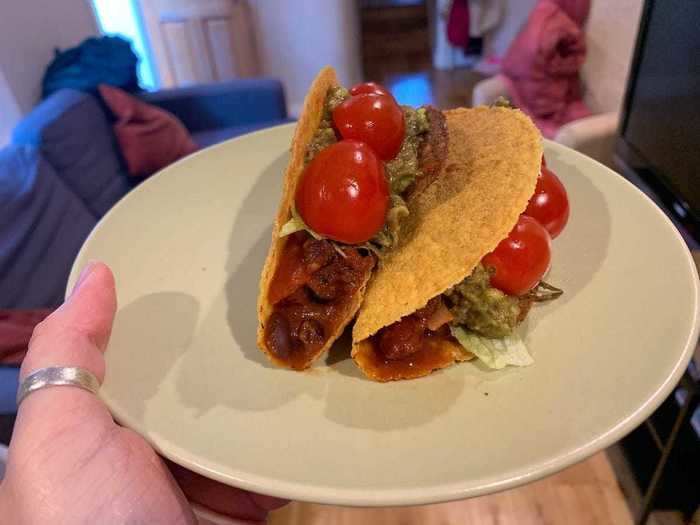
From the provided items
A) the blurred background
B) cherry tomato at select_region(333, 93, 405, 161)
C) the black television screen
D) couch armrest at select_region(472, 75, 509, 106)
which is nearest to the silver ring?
cherry tomato at select_region(333, 93, 405, 161)

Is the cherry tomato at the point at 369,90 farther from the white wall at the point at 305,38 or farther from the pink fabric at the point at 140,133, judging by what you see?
the white wall at the point at 305,38

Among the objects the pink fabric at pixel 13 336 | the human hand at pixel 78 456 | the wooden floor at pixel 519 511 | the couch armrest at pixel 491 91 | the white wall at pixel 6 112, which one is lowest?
the wooden floor at pixel 519 511

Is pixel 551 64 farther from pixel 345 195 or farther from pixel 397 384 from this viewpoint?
pixel 397 384

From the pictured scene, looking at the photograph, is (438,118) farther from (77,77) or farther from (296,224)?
(77,77)

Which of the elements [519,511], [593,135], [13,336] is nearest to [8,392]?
[13,336]

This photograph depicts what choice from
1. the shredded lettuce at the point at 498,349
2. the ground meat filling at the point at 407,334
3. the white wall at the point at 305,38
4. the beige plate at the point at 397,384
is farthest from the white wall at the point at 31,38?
the shredded lettuce at the point at 498,349

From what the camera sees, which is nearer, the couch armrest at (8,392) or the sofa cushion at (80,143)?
the couch armrest at (8,392)
